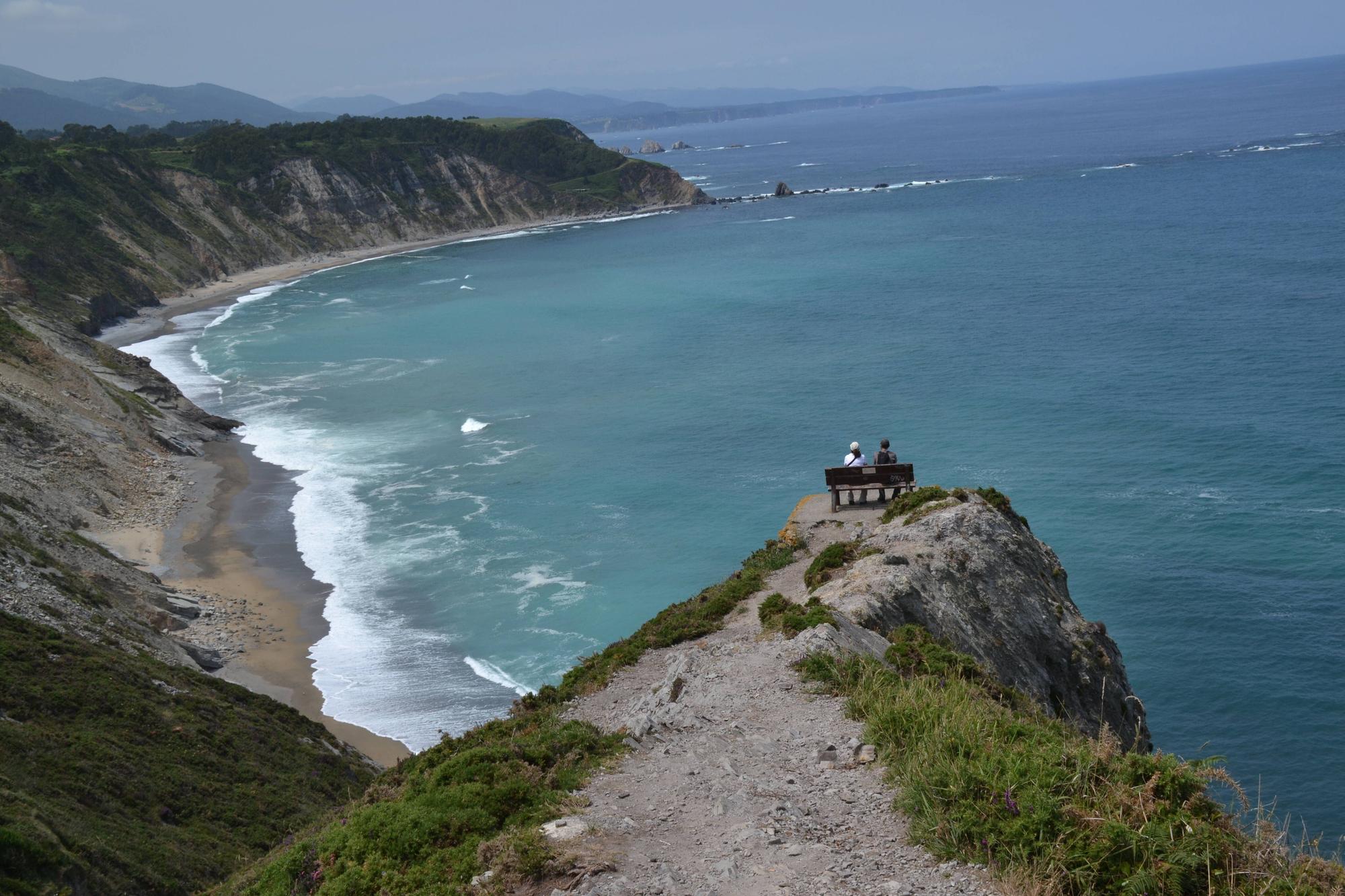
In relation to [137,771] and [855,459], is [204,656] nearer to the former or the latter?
[137,771]

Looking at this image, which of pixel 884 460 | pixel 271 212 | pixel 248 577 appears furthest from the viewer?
pixel 271 212

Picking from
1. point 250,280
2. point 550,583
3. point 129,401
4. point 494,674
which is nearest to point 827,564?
point 494,674

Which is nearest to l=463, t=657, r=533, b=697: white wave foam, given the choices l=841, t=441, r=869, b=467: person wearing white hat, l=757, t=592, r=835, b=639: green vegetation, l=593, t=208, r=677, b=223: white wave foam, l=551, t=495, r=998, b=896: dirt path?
l=841, t=441, r=869, b=467: person wearing white hat

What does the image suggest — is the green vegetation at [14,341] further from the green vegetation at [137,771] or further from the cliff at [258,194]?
the green vegetation at [137,771]

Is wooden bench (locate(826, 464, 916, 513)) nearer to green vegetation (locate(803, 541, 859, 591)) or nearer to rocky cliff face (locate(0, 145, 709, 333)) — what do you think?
green vegetation (locate(803, 541, 859, 591))

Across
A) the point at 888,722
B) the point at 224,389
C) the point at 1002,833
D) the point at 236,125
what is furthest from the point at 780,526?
the point at 236,125

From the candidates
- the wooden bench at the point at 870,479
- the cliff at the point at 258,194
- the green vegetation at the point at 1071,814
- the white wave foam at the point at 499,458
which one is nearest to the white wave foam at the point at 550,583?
the white wave foam at the point at 499,458
